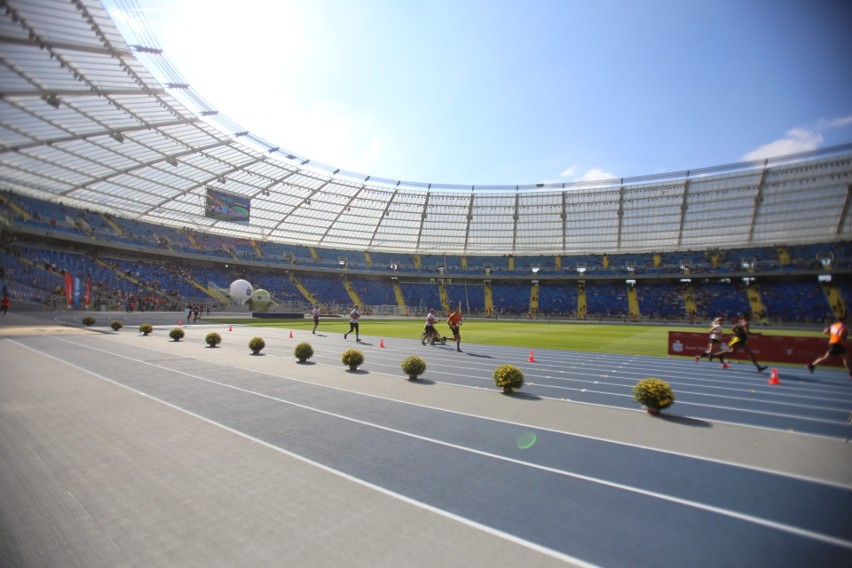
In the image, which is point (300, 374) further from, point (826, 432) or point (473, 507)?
point (826, 432)

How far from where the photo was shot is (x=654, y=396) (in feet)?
25.3

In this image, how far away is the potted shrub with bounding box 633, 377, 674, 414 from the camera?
7.69m

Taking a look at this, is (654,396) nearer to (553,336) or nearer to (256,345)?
(256,345)

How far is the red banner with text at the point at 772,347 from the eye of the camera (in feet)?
49.7

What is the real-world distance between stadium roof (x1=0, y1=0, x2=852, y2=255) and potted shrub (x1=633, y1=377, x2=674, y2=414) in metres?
10.3

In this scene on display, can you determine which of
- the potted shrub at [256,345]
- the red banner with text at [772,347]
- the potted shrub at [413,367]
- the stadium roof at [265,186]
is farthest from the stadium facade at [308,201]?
the potted shrub at [413,367]

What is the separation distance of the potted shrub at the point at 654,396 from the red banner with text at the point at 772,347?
11.3 metres

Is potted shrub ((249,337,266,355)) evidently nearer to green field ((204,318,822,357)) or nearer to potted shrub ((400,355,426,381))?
potted shrub ((400,355,426,381))

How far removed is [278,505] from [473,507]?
2.03 metres

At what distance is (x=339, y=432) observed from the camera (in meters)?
6.41

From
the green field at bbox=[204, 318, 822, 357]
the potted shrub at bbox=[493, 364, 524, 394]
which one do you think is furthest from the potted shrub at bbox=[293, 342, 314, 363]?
the green field at bbox=[204, 318, 822, 357]

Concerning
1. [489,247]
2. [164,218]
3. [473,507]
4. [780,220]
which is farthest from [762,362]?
[164,218]

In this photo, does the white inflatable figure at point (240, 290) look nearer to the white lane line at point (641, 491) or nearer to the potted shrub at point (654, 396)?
the white lane line at point (641, 491)

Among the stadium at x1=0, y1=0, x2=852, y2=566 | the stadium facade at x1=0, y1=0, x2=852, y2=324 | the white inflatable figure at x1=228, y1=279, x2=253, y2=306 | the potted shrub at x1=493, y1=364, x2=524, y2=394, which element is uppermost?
the stadium facade at x1=0, y1=0, x2=852, y2=324
